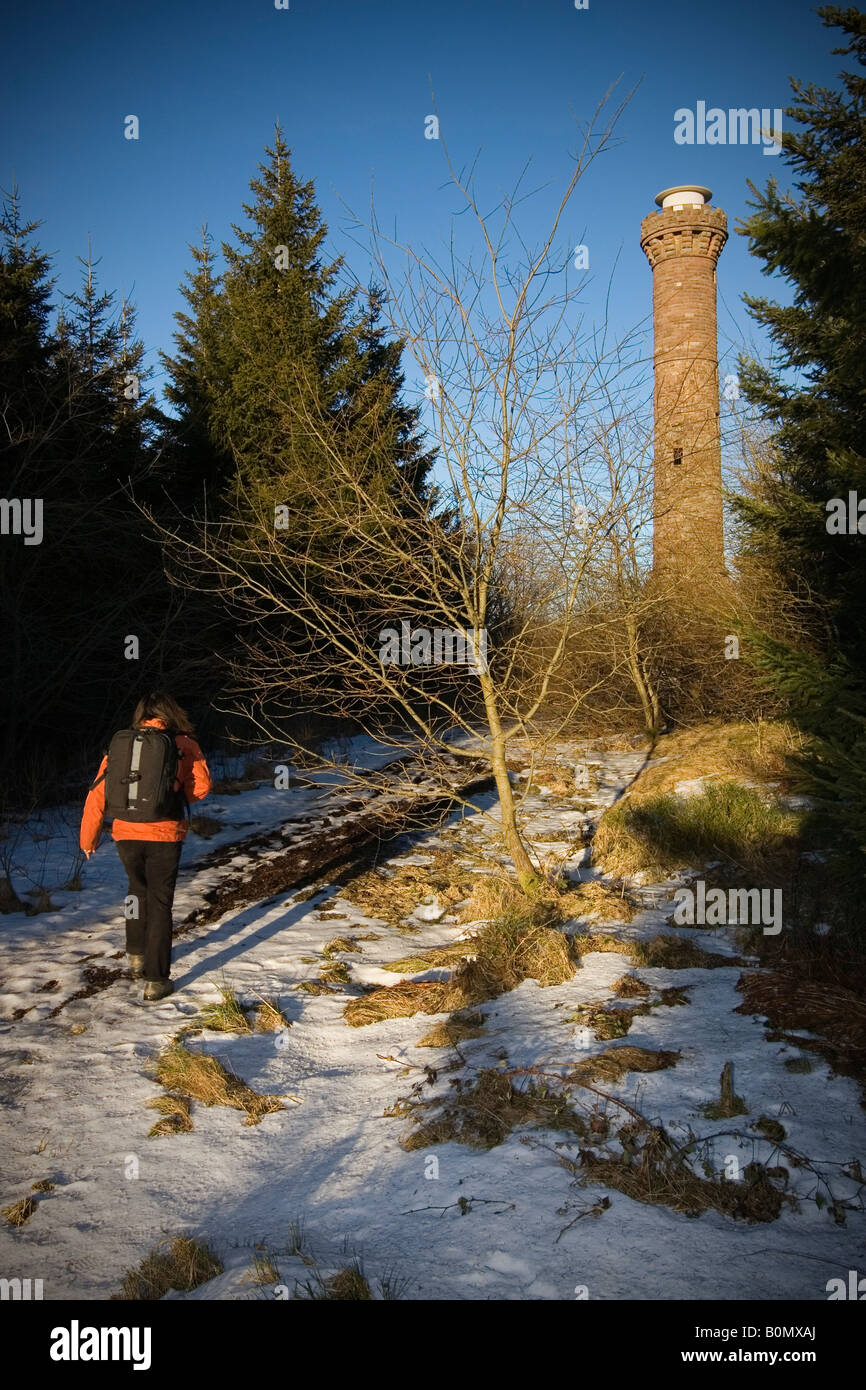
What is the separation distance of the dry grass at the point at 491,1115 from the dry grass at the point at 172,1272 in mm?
997

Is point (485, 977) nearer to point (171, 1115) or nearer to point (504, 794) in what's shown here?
point (504, 794)

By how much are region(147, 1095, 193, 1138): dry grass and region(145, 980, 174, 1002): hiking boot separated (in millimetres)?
1267

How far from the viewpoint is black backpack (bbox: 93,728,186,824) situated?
542cm

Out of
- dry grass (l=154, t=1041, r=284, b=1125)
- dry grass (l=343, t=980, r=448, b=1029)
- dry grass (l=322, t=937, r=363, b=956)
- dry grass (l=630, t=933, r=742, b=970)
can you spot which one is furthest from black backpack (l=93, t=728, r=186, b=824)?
dry grass (l=630, t=933, r=742, b=970)

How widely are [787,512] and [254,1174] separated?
25.7 feet

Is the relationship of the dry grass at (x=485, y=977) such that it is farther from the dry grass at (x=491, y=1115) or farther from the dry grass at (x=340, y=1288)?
the dry grass at (x=340, y=1288)

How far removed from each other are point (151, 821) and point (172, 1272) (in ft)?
9.90

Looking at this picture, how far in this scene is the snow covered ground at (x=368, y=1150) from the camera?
2775mm

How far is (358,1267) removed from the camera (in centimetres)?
276

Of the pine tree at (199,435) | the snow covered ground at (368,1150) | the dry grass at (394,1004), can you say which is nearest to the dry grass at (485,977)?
the dry grass at (394,1004)

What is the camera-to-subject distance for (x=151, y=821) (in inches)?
215

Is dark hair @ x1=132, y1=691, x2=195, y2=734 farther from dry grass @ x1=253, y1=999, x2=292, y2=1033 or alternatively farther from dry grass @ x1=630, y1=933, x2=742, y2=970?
dry grass @ x1=630, y1=933, x2=742, y2=970
